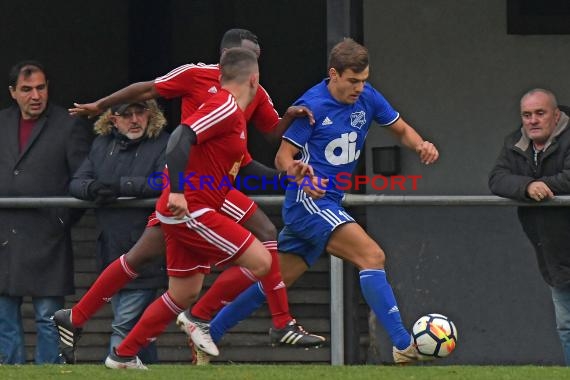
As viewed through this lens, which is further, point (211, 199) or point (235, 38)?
point (235, 38)

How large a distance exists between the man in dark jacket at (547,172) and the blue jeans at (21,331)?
261cm

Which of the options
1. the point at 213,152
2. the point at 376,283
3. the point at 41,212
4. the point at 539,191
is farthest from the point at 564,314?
the point at 41,212

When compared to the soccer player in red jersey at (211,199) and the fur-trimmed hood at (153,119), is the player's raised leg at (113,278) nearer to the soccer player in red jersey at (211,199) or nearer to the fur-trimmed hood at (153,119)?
the soccer player in red jersey at (211,199)

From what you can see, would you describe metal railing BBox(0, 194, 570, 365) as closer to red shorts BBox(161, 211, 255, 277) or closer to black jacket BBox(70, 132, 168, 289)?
black jacket BBox(70, 132, 168, 289)

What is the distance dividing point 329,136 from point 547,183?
4.06 feet

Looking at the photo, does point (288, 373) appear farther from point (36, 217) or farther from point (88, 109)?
point (36, 217)

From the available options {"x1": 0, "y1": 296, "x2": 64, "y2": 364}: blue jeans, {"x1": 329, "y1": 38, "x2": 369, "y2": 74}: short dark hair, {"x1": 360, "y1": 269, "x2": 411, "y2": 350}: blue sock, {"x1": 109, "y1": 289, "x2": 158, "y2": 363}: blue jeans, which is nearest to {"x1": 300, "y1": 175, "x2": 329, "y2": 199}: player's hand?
{"x1": 360, "y1": 269, "x2": 411, "y2": 350}: blue sock

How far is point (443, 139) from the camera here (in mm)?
12227

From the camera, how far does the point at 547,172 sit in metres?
9.77

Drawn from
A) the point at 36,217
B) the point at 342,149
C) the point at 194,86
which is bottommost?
the point at 36,217

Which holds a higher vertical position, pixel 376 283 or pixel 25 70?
pixel 25 70

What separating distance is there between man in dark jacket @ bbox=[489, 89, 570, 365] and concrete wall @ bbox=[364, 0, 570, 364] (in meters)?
2.18

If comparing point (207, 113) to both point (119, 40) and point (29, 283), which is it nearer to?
point (29, 283)

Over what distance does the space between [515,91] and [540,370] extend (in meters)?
3.68
